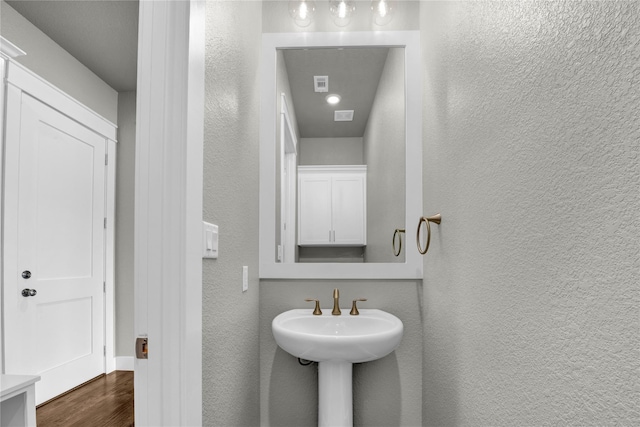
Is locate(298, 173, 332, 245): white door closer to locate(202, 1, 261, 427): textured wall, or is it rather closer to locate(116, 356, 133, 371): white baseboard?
locate(202, 1, 261, 427): textured wall

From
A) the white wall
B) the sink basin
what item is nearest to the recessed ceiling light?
the white wall

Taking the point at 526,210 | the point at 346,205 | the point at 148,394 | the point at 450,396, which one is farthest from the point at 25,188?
the point at 526,210

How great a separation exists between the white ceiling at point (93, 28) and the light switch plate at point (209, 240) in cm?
226

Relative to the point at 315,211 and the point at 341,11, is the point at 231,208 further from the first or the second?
the point at 341,11

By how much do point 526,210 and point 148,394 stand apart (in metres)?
0.98

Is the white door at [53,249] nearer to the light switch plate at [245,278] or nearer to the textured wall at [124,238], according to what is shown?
the textured wall at [124,238]

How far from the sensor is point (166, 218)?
977mm

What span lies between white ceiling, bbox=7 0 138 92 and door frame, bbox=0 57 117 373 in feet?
1.26

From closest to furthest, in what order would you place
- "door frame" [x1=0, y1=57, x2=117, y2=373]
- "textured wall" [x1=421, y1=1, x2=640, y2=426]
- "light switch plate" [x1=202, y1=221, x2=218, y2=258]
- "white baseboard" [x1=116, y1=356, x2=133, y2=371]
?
"textured wall" [x1=421, y1=1, x2=640, y2=426] → "light switch plate" [x1=202, y1=221, x2=218, y2=258] → "door frame" [x1=0, y1=57, x2=117, y2=373] → "white baseboard" [x1=116, y1=356, x2=133, y2=371]

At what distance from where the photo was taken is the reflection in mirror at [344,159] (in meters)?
2.06

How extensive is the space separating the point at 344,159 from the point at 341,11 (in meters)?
0.77

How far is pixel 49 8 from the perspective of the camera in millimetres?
2697

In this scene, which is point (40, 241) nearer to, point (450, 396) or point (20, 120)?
point (20, 120)

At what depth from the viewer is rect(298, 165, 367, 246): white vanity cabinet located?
6.77ft
